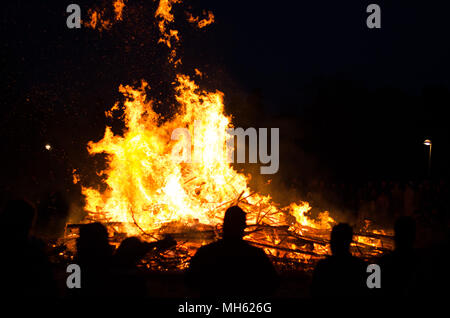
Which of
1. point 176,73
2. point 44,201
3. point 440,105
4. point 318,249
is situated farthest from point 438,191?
point 440,105

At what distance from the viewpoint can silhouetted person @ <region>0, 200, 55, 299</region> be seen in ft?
7.37

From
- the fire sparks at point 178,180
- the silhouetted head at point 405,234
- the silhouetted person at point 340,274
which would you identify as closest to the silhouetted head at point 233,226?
the silhouetted person at point 340,274

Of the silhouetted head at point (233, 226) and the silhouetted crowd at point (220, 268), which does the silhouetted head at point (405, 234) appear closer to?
the silhouetted crowd at point (220, 268)

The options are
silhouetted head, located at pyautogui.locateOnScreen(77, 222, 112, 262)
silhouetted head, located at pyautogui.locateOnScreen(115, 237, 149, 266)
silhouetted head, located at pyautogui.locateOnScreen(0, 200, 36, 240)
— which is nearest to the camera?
silhouetted head, located at pyautogui.locateOnScreen(0, 200, 36, 240)

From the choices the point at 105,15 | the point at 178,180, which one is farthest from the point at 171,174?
the point at 105,15

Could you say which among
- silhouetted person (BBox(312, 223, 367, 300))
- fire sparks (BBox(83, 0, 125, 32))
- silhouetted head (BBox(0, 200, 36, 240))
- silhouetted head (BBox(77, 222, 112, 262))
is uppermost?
fire sparks (BBox(83, 0, 125, 32))

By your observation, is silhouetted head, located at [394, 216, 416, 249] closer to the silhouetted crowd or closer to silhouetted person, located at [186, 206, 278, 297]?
the silhouetted crowd

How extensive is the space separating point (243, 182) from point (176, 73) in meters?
4.03

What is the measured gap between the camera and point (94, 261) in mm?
2512

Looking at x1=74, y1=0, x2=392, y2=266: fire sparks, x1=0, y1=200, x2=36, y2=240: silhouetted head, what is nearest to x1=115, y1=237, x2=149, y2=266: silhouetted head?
x1=0, y1=200, x2=36, y2=240: silhouetted head

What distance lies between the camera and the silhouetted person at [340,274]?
8.46 feet

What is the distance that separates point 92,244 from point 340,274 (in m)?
1.97

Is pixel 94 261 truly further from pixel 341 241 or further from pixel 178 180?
pixel 178 180

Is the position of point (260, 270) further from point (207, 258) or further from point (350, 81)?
point (350, 81)
